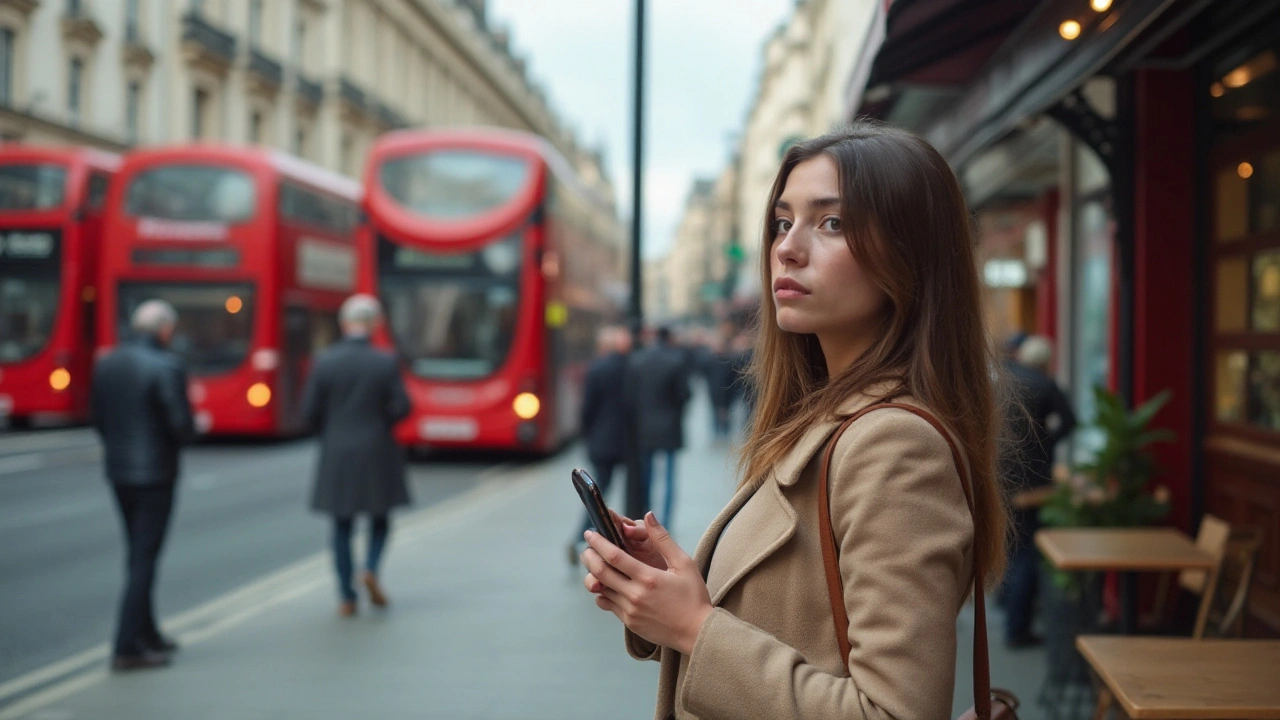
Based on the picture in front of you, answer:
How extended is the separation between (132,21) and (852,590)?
1762cm

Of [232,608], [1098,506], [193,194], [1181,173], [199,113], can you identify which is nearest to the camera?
[1098,506]

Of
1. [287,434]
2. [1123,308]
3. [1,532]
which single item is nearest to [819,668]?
[1123,308]

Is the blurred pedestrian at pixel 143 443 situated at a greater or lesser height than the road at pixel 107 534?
greater

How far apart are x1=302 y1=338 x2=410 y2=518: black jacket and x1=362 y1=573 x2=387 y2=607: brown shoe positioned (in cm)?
41

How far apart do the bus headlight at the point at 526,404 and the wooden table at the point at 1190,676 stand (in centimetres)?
1240

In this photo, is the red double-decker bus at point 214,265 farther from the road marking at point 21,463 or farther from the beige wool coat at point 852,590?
the beige wool coat at point 852,590

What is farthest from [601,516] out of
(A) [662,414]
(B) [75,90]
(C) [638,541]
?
(B) [75,90]

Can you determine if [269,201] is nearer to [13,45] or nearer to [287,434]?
[287,434]

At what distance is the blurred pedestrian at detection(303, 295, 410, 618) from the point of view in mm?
7234

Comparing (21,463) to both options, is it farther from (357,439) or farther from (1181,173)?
(1181,173)

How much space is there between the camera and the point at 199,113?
2358 cm

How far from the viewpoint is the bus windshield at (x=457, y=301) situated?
51.6ft

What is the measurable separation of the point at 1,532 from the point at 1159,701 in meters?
9.84

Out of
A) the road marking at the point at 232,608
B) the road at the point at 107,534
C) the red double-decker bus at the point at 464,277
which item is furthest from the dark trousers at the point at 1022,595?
the red double-decker bus at the point at 464,277
